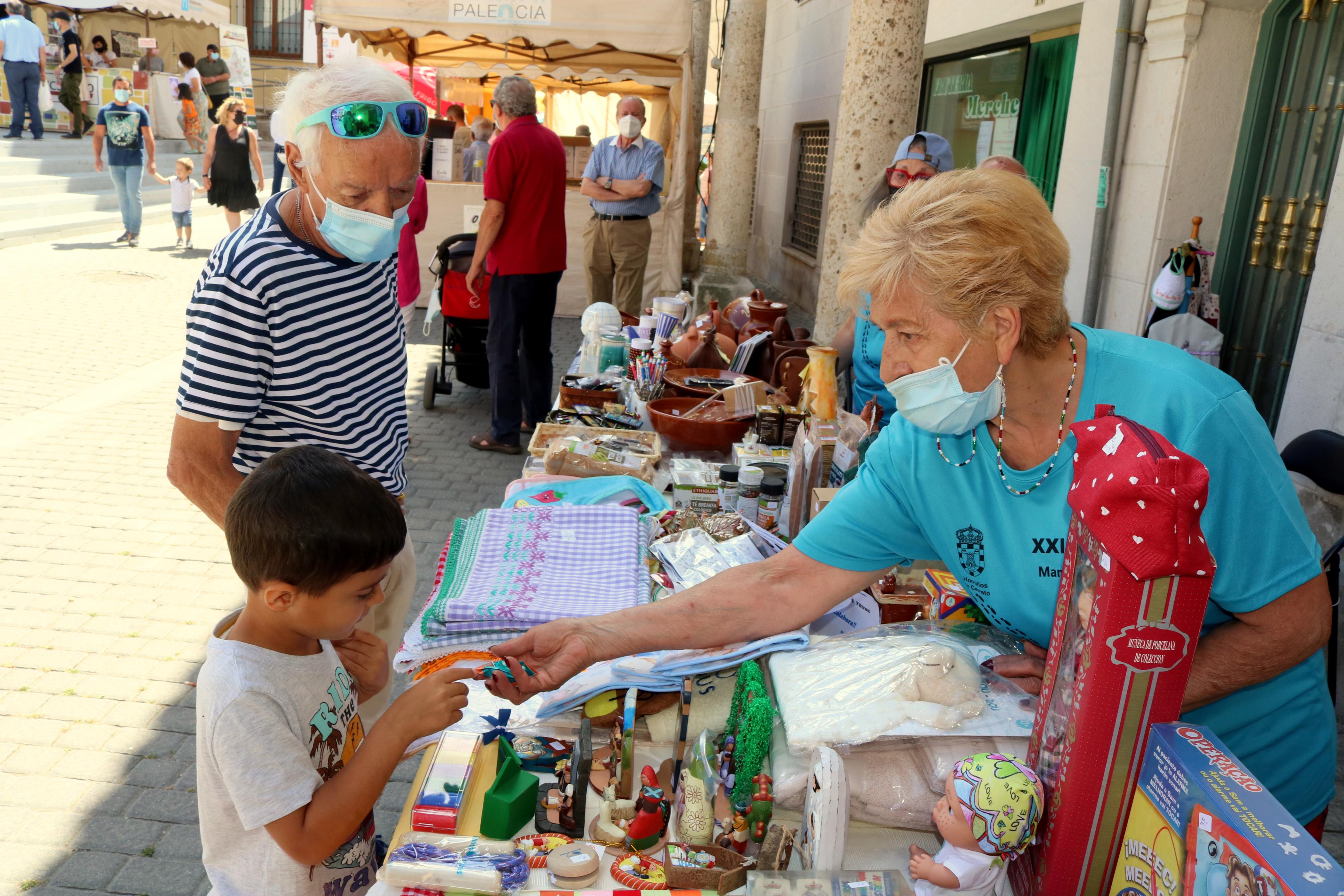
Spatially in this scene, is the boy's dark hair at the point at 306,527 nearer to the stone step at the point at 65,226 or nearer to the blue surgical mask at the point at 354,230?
the blue surgical mask at the point at 354,230

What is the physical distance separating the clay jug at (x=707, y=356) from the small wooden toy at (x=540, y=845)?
3.00 metres

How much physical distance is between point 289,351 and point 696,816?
128 cm

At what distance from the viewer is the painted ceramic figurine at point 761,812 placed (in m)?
1.54

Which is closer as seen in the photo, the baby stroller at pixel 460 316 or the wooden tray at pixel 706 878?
the wooden tray at pixel 706 878

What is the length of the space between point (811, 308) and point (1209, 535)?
35.0ft

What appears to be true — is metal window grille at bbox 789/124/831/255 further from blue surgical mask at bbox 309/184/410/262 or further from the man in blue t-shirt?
blue surgical mask at bbox 309/184/410/262

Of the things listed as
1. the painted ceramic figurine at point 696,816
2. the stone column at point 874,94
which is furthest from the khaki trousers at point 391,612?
the stone column at point 874,94

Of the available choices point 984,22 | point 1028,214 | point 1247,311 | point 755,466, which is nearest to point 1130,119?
point 1247,311

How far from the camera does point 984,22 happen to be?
23.9 ft

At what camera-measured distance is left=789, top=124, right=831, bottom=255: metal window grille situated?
12.4 meters

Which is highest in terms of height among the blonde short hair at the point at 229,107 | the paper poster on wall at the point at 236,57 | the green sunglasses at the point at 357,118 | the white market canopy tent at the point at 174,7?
the white market canopy tent at the point at 174,7

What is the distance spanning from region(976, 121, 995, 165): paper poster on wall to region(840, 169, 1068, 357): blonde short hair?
6.73m

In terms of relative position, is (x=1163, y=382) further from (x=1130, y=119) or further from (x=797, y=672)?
(x=1130, y=119)

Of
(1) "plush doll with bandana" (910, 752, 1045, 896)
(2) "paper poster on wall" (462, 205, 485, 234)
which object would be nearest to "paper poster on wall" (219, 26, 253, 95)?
(2) "paper poster on wall" (462, 205, 485, 234)
